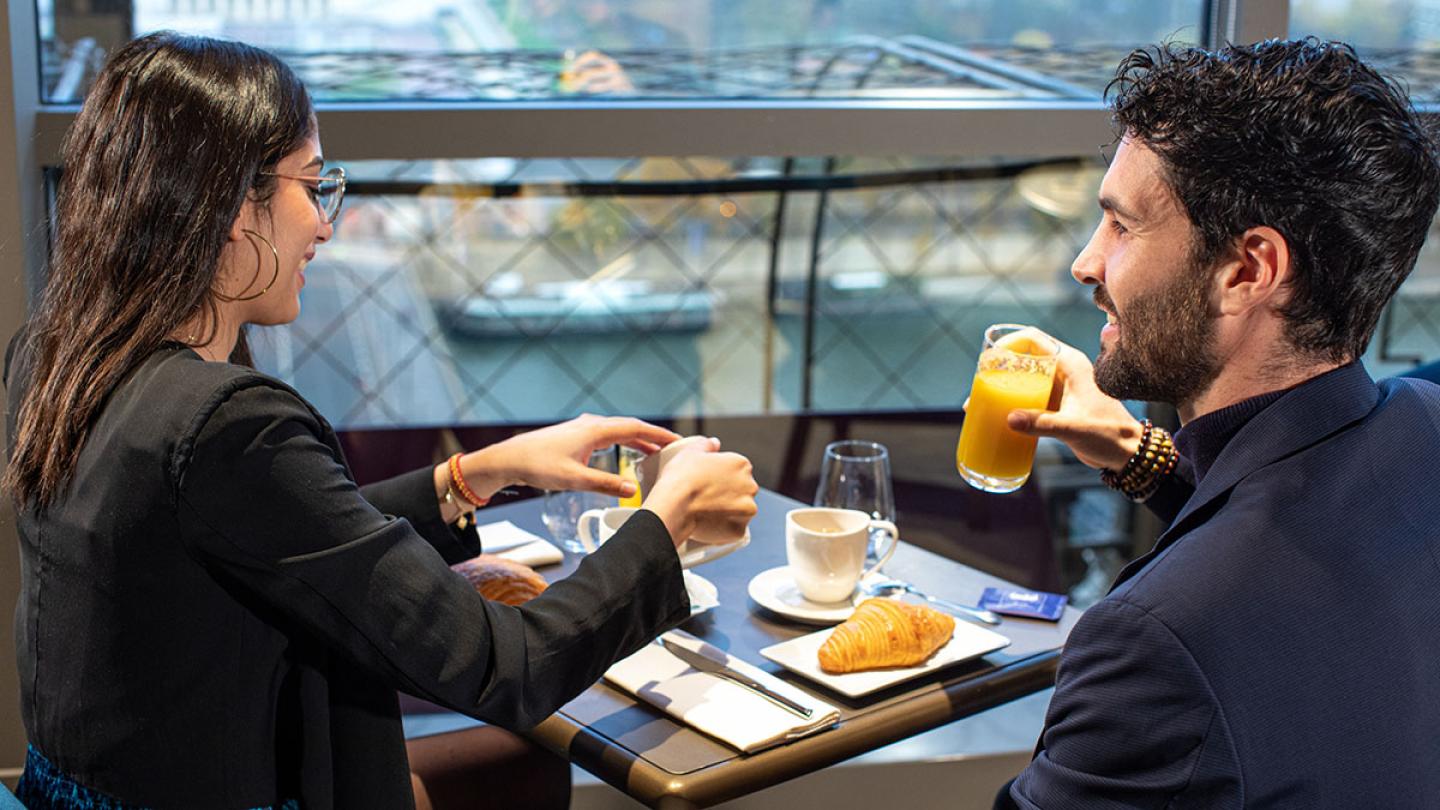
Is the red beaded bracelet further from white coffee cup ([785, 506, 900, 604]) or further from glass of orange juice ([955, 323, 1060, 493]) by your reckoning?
glass of orange juice ([955, 323, 1060, 493])

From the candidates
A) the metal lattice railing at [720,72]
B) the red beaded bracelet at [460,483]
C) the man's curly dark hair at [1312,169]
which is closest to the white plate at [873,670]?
the red beaded bracelet at [460,483]

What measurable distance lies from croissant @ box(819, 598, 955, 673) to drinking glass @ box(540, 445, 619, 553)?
476mm

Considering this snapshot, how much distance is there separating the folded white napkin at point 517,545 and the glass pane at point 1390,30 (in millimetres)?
1875

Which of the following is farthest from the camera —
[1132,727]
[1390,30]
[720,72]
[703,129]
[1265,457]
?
[1390,30]

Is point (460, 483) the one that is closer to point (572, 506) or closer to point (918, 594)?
point (572, 506)

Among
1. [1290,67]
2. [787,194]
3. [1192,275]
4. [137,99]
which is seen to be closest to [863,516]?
[1192,275]

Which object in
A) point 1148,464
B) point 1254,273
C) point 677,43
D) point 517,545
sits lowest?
point 517,545

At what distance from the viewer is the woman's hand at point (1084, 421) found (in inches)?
66.0

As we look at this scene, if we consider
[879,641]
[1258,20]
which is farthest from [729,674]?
[1258,20]

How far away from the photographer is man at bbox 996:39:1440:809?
1.08 metres

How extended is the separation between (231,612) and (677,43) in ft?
5.60

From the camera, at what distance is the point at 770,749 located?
1397 mm

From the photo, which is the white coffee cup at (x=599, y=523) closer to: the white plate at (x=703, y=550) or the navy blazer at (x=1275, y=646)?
the white plate at (x=703, y=550)

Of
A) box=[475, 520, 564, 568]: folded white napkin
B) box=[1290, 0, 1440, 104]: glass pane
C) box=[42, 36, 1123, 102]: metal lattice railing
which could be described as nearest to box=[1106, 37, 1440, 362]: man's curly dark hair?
box=[475, 520, 564, 568]: folded white napkin
